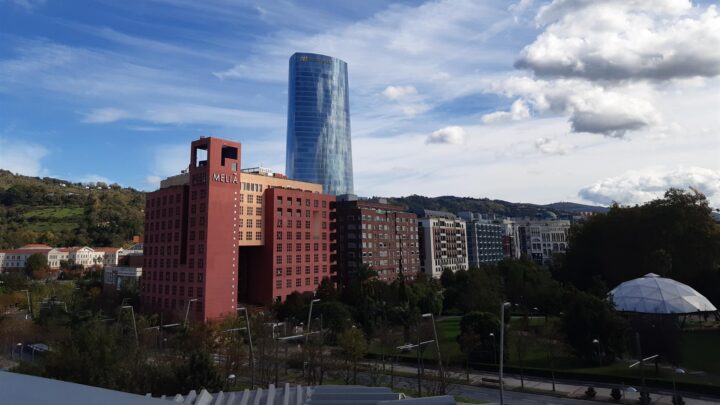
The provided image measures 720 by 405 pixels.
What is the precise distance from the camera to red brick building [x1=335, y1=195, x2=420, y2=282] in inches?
3986

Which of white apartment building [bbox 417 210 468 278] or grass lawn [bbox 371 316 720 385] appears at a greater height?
white apartment building [bbox 417 210 468 278]

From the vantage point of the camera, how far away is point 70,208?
190625 mm

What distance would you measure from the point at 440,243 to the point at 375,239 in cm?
3982

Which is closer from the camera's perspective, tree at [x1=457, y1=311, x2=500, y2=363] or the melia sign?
tree at [x1=457, y1=311, x2=500, y2=363]

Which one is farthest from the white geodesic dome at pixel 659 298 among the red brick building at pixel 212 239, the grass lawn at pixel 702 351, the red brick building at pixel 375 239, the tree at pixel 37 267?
the tree at pixel 37 267

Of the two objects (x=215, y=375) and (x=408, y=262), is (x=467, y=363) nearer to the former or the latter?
(x=215, y=375)

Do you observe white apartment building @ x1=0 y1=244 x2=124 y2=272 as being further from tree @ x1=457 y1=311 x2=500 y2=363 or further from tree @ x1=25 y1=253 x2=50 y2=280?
tree @ x1=457 y1=311 x2=500 y2=363

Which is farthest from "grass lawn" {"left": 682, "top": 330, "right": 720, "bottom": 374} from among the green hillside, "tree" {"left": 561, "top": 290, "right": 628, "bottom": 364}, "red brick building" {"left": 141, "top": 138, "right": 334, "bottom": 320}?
the green hillside

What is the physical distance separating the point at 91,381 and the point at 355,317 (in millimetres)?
39657

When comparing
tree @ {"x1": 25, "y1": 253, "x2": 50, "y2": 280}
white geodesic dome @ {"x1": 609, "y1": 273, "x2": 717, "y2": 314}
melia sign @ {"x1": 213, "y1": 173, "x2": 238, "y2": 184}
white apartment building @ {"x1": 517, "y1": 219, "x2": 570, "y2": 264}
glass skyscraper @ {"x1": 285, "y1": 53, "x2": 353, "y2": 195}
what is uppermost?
glass skyscraper @ {"x1": 285, "y1": 53, "x2": 353, "y2": 195}

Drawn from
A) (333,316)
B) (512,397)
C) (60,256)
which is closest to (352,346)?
(512,397)

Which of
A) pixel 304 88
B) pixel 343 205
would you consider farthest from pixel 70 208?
pixel 343 205

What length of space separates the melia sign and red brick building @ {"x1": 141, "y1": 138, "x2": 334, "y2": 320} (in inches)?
6.2

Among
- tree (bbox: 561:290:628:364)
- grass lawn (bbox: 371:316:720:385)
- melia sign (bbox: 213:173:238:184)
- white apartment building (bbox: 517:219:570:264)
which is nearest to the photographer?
grass lawn (bbox: 371:316:720:385)
